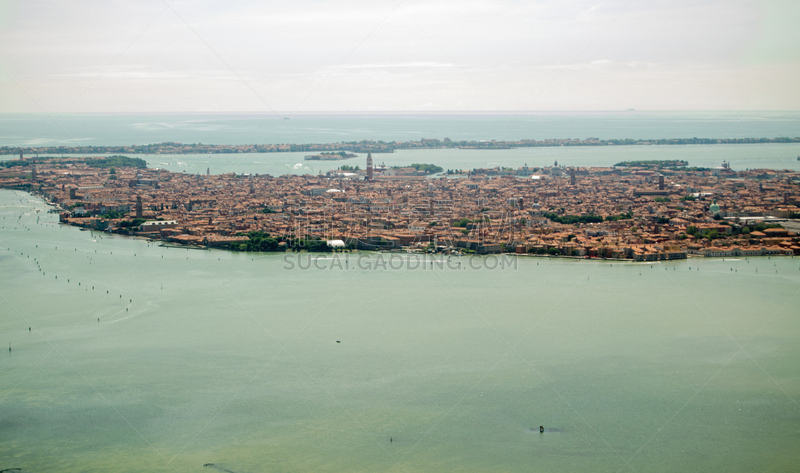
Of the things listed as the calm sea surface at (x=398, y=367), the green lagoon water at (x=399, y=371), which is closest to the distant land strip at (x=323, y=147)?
the calm sea surface at (x=398, y=367)

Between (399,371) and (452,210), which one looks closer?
(399,371)

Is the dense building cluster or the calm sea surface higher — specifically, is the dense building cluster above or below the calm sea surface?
above

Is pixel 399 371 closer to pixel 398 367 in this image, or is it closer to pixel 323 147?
pixel 398 367

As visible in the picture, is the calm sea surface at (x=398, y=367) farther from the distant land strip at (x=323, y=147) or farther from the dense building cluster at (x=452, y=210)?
the distant land strip at (x=323, y=147)

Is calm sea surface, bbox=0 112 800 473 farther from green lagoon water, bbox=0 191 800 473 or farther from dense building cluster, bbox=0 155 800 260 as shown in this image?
dense building cluster, bbox=0 155 800 260

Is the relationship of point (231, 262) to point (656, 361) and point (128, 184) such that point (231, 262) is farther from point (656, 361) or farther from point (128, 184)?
point (128, 184)

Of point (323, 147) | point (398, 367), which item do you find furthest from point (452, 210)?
point (323, 147)

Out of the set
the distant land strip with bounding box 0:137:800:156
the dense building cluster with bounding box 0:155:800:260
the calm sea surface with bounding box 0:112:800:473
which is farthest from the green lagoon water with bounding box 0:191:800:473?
the distant land strip with bounding box 0:137:800:156
